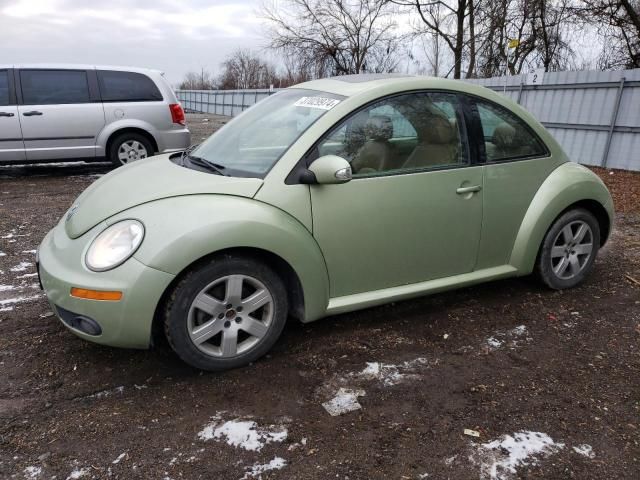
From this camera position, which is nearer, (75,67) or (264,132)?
(264,132)

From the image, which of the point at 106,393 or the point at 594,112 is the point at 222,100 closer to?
the point at 594,112

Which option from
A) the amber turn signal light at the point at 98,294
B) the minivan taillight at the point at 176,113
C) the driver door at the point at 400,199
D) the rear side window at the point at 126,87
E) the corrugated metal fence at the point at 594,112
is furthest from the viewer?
the corrugated metal fence at the point at 594,112

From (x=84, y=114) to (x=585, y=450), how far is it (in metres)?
8.27

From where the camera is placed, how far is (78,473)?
2078 millimetres

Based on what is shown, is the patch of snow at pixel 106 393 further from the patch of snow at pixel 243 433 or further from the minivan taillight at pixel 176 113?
the minivan taillight at pixel 176 113

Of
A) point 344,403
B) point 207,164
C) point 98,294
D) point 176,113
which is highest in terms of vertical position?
point 207,164

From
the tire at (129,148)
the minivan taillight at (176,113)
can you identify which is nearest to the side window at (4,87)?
the tire at (129,148)

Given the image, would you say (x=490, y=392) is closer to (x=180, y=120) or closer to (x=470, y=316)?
(x=470, y=316)

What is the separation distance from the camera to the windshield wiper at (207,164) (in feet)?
9.89

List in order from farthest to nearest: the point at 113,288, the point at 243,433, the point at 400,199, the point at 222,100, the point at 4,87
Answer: the point at 222,100 → the point at 4,87 → the point at 400,199 → the point at 113,288 → the point at 243,433

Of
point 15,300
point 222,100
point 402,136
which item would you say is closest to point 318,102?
point 402,136

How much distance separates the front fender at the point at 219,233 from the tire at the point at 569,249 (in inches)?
74.7

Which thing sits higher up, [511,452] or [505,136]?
[505,136]

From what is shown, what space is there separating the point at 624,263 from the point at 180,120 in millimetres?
7094
